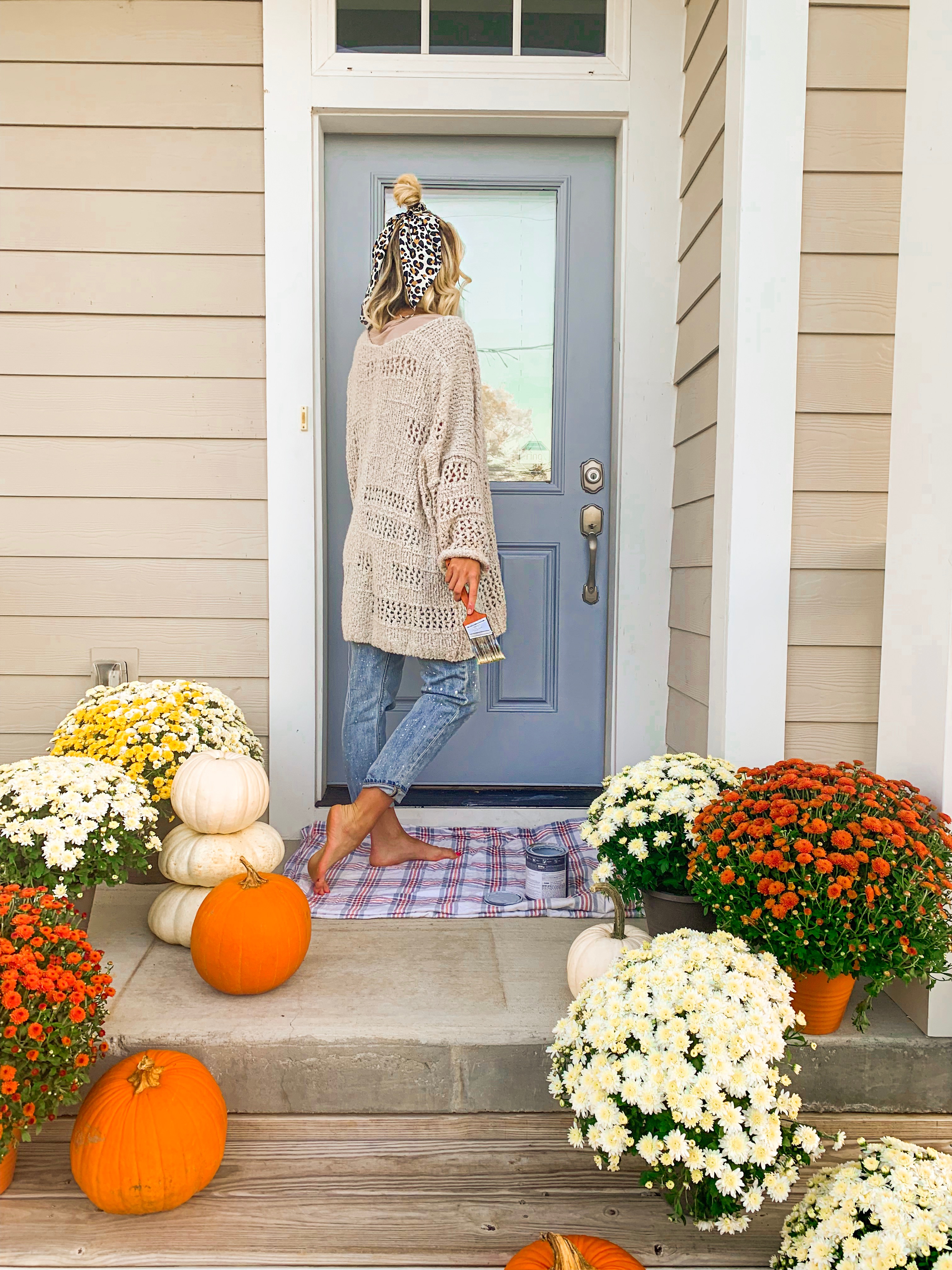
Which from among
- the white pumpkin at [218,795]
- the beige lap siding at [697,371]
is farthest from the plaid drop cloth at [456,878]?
the beige lap siding at [697,371]

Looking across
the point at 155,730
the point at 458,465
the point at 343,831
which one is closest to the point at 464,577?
the point at 458,465

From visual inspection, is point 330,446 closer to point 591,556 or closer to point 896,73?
point 591,556

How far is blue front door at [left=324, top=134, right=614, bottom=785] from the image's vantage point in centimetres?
258

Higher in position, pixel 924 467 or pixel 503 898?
pixel 924 467

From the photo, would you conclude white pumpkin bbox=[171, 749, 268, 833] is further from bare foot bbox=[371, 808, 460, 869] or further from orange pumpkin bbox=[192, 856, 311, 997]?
bare foot bbox=[371, 808, 460, 869]

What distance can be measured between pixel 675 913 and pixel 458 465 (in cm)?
107

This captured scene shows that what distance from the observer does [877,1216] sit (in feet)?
3.45

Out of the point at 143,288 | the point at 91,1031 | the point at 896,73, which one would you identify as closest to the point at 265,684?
the point at 143,288

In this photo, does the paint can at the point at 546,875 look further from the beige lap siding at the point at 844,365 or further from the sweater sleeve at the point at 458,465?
the sweater sleeve at the point at 458,465

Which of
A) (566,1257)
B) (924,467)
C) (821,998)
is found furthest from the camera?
(924,467)

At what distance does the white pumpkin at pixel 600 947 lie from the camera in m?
1.54

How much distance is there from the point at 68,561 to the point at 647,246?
5.91 ft

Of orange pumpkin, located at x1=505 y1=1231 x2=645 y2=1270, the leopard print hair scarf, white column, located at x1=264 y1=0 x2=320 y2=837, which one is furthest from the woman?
orange pumpkin, located at x1=505 y1=1231 x2=645 y2=1270

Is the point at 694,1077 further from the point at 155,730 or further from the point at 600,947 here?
the point at 155,730
